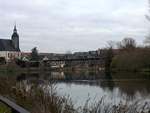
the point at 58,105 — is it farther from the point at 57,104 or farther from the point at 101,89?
the point at 101,89

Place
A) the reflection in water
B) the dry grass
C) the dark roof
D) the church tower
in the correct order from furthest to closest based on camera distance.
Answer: the dark roof
the church tower
the reflection in water
the dry grass

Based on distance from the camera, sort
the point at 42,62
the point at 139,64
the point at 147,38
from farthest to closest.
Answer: the point at 42,62 < the point at 139,64 < the point at 147,38

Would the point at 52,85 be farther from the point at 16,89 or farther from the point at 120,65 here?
the point at 120,65

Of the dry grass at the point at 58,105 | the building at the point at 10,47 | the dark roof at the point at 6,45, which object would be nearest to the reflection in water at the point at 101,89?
the dry grass at the point at 58,105

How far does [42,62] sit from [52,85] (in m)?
130

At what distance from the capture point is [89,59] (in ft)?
470

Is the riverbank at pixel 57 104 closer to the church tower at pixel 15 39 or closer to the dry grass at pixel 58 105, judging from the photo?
the dry grass at pixel 58 105

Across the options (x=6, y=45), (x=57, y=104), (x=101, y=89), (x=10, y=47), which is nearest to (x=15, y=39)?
(x=10, y=47)

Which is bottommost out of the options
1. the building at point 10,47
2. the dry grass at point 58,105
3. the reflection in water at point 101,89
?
the reflection in water at point 101,89

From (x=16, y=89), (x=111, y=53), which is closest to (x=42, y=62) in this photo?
(x=111, y=53)

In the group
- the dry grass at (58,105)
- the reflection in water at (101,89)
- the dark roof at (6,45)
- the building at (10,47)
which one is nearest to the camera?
the dry grass at (58,105)

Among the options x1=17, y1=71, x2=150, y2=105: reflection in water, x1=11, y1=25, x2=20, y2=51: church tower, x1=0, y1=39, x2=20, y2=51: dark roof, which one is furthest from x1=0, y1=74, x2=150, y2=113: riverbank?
x1=0, y1=39, x2=20, y2=51: dark roof

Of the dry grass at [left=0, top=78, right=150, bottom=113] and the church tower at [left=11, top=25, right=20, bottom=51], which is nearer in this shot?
the dry grass at [left=0, top=78, right=150, bottom=113]

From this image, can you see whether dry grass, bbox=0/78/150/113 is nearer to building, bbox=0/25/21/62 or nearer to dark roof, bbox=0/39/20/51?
building, bbox=0/25/21/62
